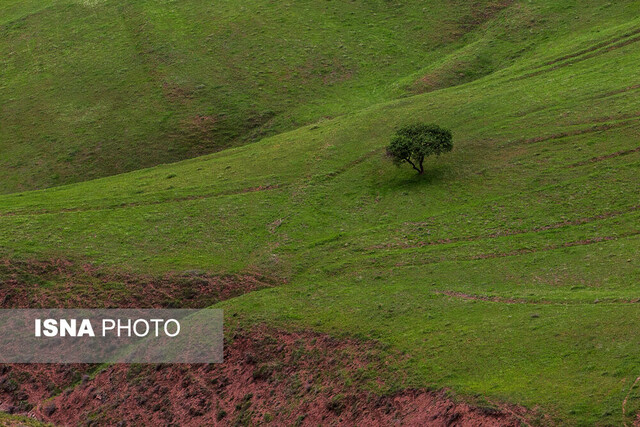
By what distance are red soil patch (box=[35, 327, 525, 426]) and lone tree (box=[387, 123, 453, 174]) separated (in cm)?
2074

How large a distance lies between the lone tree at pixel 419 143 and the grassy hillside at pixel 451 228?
2086mm

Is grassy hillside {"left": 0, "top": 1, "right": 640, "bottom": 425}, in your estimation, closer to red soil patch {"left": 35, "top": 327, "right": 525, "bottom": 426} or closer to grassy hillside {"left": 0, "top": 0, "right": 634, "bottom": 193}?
red soil patch {"left": 35, "top": 327, "right": 525, "bottom": 426}

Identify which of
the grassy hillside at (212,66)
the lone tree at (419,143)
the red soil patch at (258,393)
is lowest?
the red soil patch at (258,393)

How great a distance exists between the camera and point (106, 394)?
129 ft

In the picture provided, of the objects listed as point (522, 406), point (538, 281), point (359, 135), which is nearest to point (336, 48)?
point (359, 135)

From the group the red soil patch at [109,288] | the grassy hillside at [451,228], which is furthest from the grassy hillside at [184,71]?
the red soil patch at [109,288]

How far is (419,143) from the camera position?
5503 centimetres

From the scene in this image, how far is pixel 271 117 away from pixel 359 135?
1502cm

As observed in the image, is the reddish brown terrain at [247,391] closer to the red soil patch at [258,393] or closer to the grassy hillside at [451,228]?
the red soil patch at [258,393]

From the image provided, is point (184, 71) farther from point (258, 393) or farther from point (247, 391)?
point (258, 393)

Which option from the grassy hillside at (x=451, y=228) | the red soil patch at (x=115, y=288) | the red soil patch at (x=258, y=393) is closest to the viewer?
the red soil patch at (x=258, y=393)

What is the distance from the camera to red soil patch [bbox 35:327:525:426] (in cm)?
3241

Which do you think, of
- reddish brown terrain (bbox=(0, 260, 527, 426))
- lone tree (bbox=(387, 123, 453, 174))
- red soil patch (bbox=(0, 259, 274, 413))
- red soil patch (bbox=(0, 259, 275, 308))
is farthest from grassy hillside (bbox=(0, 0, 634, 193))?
reddish brown terrain (bbox=(0, 260, 527, 426))

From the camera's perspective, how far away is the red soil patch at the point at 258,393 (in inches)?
1276
